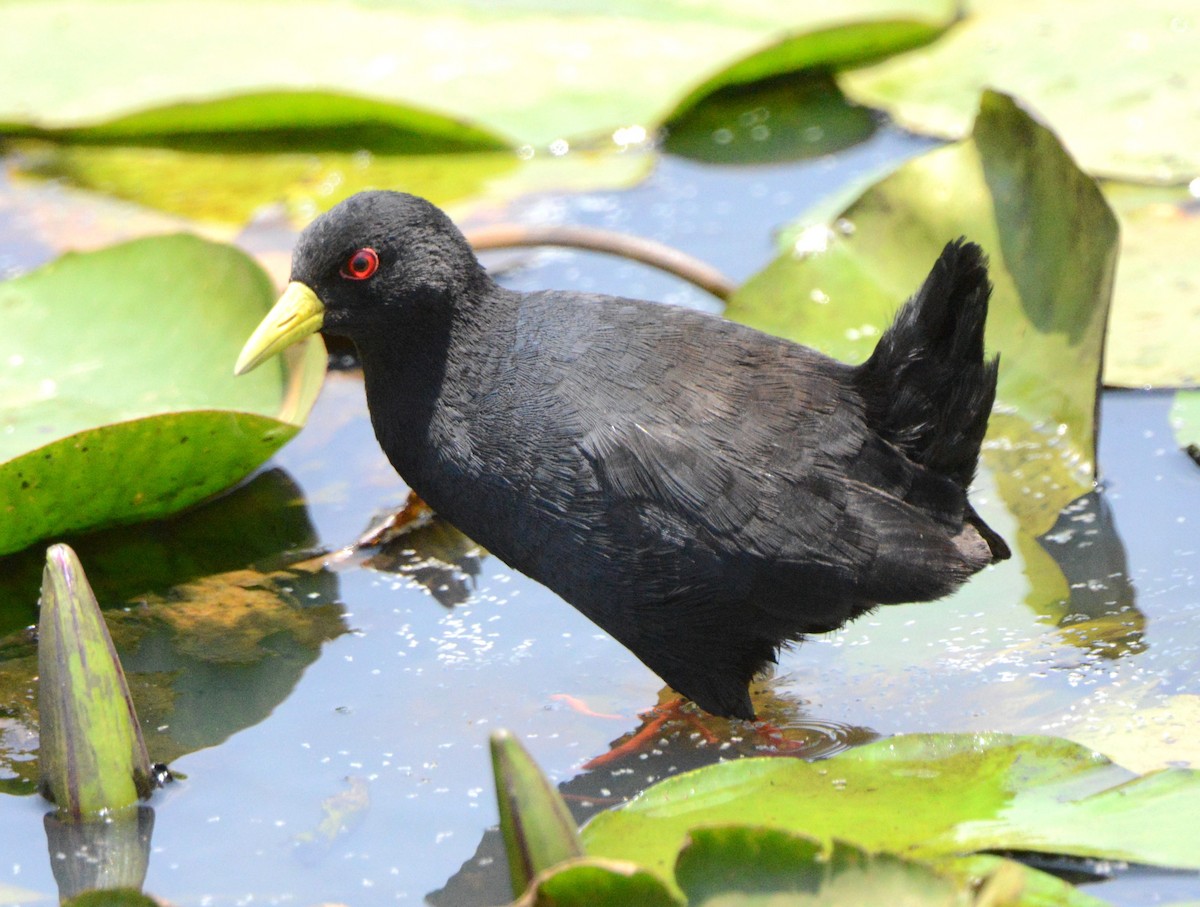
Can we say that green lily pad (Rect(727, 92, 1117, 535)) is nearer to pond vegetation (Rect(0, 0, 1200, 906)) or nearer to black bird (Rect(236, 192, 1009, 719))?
pond vegetation (Rect(0, 0, 1200, 906))

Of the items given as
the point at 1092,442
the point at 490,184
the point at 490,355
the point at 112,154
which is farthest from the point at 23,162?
the point at 1092,442

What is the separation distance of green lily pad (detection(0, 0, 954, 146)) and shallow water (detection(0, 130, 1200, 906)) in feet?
4.82

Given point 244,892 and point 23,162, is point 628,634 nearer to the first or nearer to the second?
point 244,892

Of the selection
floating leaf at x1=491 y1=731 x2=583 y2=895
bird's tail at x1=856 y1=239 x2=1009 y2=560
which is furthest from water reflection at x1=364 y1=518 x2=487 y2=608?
floating leaf at x1=491 y1=731 x2=583 y2=895

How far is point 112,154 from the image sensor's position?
4594 mm

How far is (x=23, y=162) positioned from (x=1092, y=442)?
3264 mm

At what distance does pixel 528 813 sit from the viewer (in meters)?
1.81

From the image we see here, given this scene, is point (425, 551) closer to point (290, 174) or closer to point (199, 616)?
point (199, 616)

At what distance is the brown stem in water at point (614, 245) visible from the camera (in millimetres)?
3484

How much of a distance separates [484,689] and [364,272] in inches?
30.1

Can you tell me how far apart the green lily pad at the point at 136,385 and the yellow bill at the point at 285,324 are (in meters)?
0.19

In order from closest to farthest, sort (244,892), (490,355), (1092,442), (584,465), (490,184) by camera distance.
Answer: (244,892)
(584,465)
(490,355)
(1092,442)
(490,184)

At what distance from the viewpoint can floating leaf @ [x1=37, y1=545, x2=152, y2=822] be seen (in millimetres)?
2168

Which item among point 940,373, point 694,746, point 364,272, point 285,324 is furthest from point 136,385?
point 940,373
